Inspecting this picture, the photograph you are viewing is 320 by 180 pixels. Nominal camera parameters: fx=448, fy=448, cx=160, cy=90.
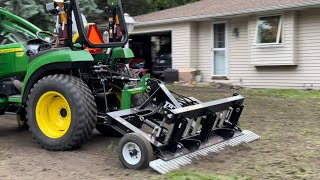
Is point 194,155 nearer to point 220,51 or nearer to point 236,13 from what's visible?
point 236,13

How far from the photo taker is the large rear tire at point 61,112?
609 centimetres

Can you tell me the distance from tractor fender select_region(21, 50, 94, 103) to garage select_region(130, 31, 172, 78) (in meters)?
13.4

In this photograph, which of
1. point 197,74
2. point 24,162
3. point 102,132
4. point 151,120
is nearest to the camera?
point 24,162

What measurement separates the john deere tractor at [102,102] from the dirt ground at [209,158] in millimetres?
194

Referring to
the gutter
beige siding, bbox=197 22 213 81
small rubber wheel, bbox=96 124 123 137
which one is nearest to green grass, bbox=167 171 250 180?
small rubber wheel, bbox=96 124 123 137

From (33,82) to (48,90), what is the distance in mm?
458

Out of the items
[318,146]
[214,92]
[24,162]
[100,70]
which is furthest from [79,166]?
[214,92]

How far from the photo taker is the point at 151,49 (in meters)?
22.1

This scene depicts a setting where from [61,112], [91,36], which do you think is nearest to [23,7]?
[91,36]

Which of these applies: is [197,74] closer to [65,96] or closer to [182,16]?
[182,16]

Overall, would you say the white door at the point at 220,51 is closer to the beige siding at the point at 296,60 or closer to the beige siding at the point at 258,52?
the beige siding at the point at 258,52

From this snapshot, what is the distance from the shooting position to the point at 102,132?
304 inches

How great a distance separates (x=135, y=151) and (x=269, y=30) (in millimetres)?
11342

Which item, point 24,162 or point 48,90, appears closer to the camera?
point 24,162
